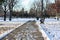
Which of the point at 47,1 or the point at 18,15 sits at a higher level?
the point at 47,1

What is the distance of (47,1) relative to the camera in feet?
279

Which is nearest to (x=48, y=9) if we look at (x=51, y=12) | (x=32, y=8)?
(x=51, y=12)

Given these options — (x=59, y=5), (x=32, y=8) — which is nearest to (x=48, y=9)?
(x=32, y=8)

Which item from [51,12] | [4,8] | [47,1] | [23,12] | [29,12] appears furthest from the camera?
[29,12]

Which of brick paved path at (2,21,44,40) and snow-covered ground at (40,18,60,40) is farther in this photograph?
snow-covered ground at (40,18,60,40)

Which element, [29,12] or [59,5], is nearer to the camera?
[59,5]

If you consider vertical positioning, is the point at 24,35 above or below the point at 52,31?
above

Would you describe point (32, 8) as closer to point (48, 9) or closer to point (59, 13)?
point (48, 9)

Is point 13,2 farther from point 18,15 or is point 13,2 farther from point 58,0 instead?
point 18,15

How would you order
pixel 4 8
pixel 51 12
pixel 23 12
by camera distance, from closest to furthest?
1. pixel 4 8
2. pixel 51 12
3. pixel 23 12

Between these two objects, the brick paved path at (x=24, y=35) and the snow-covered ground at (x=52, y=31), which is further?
the snow-covered ground at (x=52, y=31)

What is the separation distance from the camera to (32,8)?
120125 mm

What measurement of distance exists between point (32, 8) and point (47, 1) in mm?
35442

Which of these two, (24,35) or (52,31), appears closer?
(24,35)
